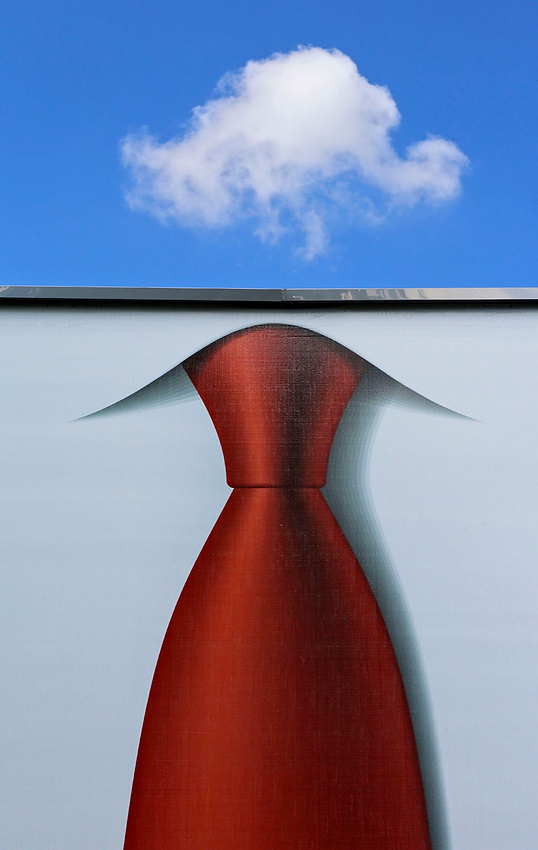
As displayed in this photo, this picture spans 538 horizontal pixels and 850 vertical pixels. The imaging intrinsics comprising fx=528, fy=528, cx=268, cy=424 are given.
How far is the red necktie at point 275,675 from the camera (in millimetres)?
2287

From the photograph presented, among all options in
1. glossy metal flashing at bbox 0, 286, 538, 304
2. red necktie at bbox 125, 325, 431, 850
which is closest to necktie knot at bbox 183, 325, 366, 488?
red necktie at bbox 125, 325, 431, 850

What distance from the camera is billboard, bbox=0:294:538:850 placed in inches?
91.2

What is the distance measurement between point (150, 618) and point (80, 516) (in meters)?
0.59

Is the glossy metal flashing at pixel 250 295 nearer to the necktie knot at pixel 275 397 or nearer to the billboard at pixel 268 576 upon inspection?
the billboard at pixel 268 576

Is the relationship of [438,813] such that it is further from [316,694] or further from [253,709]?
[253,709]

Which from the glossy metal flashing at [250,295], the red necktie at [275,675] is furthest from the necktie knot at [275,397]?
the glossy metal flashing at [250,295]

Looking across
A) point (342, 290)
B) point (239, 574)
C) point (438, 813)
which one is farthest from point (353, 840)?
point (342, 290)

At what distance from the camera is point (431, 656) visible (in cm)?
243

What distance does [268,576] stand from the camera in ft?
8.13

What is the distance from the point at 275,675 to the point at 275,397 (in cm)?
130

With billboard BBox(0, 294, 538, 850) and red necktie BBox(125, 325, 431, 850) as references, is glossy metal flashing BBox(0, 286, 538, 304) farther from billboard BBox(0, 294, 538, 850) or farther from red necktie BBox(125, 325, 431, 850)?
red necktie BBox(125, 325, 431, 850)

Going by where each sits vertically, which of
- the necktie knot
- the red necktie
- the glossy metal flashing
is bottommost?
the red necktie

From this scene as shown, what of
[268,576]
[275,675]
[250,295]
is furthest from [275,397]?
[275,675]

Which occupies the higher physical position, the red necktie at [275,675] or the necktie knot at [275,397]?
the necktie knot at [275,397]
